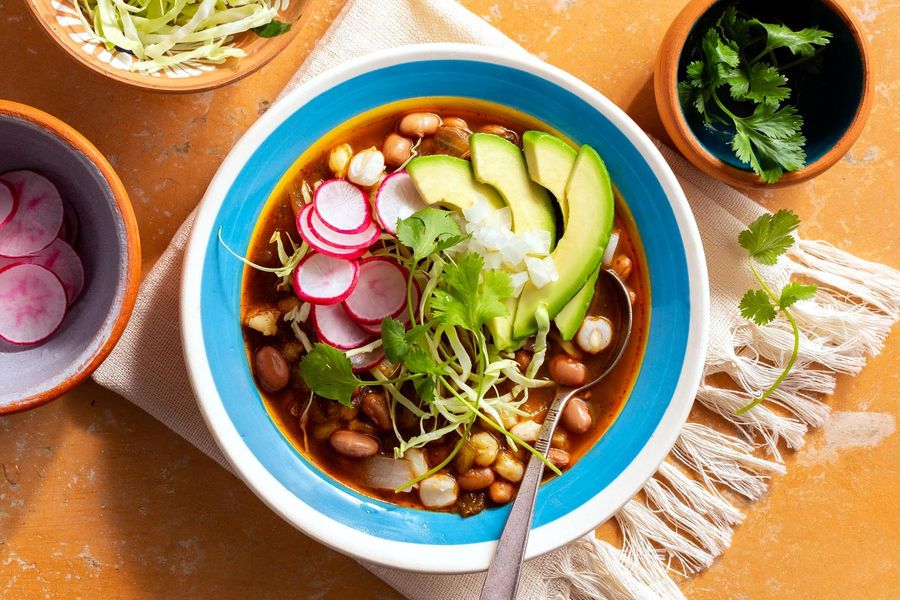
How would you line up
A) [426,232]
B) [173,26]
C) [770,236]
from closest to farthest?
[426,232], [173,26], [770,236]

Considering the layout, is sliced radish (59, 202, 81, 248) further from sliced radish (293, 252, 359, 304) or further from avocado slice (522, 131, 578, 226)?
avocado slice (522, 131, 578, 226)

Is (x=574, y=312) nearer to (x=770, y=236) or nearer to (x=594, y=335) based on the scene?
(x=594, y=335)

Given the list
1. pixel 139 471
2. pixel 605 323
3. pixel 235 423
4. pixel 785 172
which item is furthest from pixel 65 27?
pixel 785 172

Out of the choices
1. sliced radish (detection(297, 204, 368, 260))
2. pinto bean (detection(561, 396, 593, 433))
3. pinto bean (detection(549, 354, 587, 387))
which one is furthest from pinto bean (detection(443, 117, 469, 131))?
pinto bean (detection(561, 396, 593, 433))

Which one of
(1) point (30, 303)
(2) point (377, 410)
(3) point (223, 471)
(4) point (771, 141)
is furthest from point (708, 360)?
(1) point (30, 303)

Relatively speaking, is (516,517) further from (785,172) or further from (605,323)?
(785,172)

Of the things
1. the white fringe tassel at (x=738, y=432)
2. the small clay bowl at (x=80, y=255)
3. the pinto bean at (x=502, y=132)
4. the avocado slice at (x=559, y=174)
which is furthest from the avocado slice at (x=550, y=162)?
the small clay bowl at (x=80, y=255)
